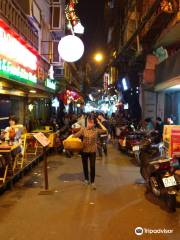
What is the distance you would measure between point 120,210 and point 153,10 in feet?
45.0

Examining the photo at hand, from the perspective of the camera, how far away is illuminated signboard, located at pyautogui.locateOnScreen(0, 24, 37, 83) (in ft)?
37.1

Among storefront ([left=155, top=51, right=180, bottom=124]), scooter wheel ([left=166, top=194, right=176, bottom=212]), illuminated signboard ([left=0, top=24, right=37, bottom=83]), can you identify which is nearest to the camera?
scooter wheel ([left=166, top=194, right=176, bottom=212])

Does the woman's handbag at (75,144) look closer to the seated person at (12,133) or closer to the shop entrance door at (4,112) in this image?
the seated person at (12,133)

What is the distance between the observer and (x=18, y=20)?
18266 mm

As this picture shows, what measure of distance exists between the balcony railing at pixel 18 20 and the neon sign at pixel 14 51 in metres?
1.62

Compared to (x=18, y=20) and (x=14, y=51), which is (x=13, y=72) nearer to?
(x=14, y=51)

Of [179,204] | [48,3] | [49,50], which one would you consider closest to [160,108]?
[49,50]

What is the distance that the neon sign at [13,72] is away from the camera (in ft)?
37.7

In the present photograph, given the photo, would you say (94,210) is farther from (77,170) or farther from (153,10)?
(153,10)

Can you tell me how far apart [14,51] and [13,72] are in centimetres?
68

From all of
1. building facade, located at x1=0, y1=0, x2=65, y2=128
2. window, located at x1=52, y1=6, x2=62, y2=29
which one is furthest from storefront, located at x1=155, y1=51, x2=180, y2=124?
window, located at x1=52, y1=6, x2=62, y2=29

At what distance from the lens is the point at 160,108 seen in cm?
→ 2467

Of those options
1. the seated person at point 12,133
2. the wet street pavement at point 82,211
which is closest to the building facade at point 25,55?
the seated person at point 12,133

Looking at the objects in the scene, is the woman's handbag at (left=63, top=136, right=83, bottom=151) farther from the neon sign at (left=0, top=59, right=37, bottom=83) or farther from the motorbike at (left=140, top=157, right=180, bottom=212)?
the neon sign at (left=0, top=59, right=37, bottom=83)
